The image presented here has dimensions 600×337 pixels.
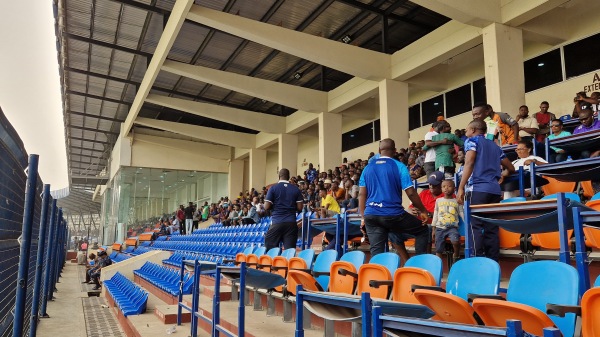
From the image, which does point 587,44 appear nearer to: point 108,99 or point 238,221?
point 238,221

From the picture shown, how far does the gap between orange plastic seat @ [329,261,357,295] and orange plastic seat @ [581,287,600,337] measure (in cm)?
184

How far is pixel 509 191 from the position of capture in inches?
224

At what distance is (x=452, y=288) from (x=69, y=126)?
26506mm

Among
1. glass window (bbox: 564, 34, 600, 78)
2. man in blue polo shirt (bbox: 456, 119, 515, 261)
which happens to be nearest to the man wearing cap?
man in blue polo shirt (bbox: 456, 119, 515, 261)

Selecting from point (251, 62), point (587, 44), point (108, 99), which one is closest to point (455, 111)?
point (587, 44)

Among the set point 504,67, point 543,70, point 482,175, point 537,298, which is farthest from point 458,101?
point 537,298

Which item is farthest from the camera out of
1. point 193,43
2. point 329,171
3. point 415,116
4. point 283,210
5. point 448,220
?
point 415,116

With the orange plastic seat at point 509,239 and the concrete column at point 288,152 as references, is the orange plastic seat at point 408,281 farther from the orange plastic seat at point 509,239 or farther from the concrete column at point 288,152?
the concrete column at point 288,152

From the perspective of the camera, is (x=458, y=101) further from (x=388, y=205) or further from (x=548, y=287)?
(x=548, y=287)

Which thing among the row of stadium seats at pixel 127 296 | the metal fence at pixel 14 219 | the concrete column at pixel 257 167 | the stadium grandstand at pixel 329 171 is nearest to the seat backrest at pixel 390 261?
the stadium grandstand at pixel 329 171

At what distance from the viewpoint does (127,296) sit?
29.4 feet

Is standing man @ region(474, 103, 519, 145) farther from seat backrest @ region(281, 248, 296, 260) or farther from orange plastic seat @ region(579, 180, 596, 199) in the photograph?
seat backrest @ region(281, 248, 296, 260)

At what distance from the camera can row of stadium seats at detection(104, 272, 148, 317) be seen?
738 centimetres

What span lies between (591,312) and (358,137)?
56.4 ft
